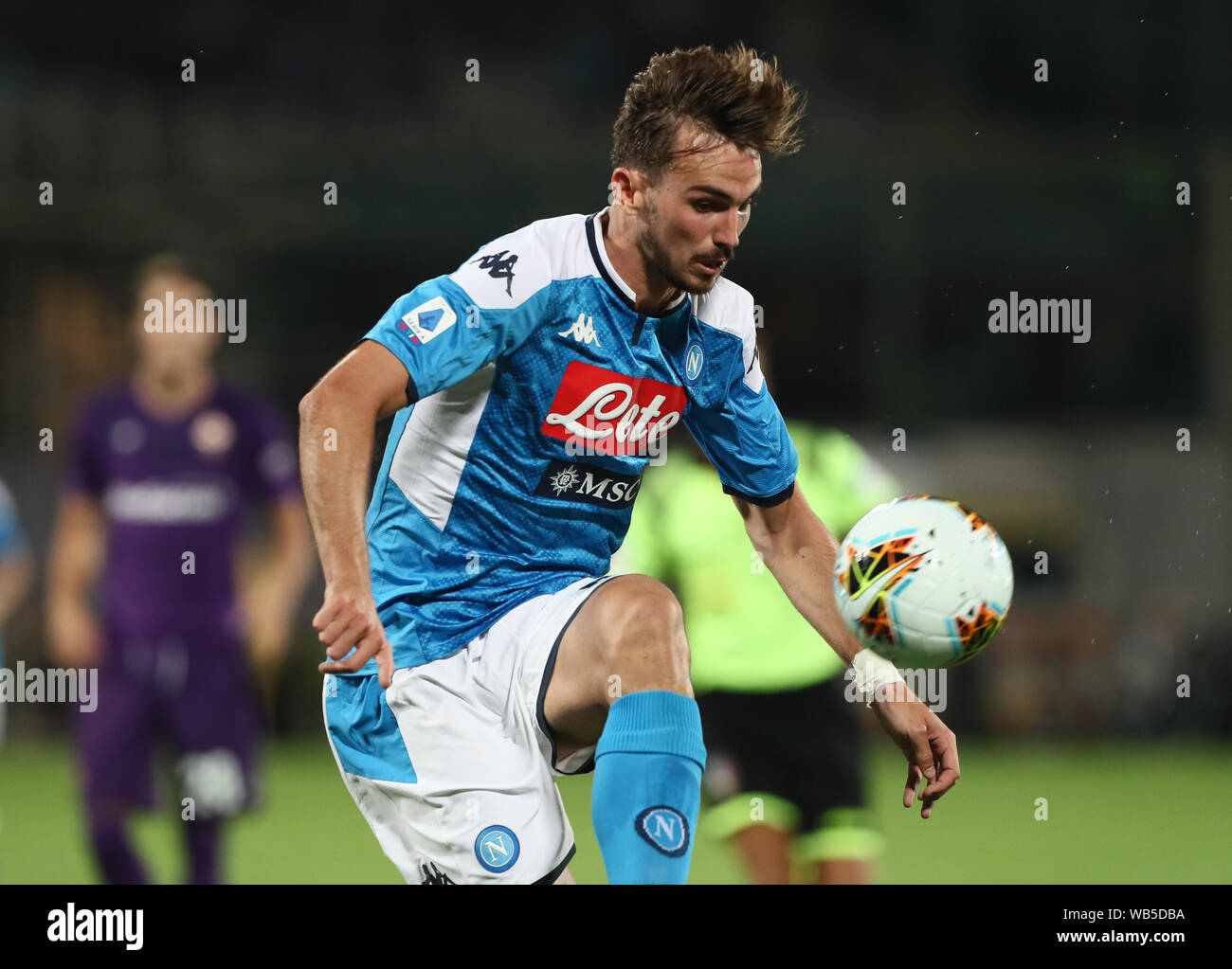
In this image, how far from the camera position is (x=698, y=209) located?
3186 mm

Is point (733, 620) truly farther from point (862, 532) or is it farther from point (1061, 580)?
point (1061, 580)

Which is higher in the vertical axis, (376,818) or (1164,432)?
(1164,432)

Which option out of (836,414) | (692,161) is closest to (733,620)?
(692,161)

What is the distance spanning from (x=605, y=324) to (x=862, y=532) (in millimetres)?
690

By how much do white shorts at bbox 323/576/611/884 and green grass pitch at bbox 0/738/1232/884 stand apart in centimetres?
309

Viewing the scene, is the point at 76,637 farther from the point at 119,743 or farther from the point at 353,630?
the point at 353,630

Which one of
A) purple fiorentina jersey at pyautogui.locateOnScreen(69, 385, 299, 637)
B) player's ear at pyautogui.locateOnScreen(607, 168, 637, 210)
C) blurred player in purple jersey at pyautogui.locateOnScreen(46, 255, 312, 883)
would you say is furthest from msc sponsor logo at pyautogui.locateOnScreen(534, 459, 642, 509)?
purple fiorentina jersey at pyautogui.locateOnScreen(69, 385, 299, 637)

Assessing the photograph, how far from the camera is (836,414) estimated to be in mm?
13844

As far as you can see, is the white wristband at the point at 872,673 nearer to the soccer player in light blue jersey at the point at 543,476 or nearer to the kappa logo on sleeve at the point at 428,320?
the soccer player in light blue jersey at the point at 543,476

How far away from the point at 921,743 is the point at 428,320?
4.45 feet

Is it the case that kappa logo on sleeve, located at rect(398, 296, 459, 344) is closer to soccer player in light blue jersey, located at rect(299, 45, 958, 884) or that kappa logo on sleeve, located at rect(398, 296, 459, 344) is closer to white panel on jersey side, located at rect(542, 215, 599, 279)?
soccer player in light blue jersey, located at rect(299, 45, 958, 884)


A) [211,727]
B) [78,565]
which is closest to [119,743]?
[211,727]

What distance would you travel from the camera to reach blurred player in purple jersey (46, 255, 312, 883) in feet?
19.1

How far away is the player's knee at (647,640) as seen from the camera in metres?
2.93
